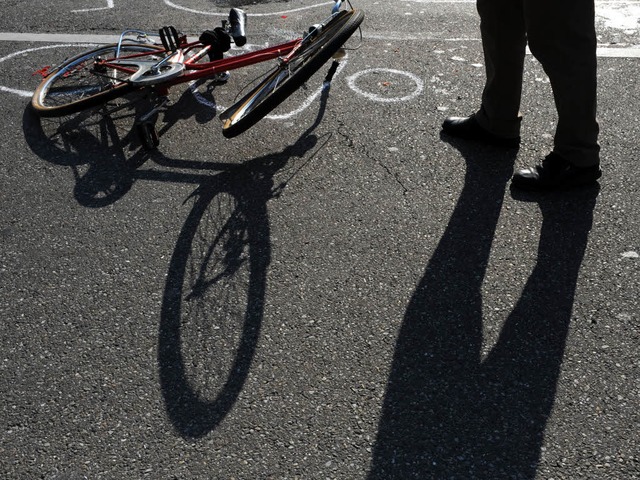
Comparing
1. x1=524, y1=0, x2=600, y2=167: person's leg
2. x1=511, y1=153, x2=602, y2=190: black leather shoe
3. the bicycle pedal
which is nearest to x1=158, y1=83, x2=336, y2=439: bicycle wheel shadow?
the bicycle pedal

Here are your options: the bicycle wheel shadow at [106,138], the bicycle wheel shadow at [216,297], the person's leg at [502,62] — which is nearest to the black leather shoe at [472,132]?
the person's leg at [502,62]

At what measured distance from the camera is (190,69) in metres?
4.21

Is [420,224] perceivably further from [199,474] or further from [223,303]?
[199,474]

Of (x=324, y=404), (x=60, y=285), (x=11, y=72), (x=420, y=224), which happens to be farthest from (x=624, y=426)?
(x=11, y=72)

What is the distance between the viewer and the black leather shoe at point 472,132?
12.5ft

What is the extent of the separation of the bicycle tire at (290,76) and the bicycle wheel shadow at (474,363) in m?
1.14

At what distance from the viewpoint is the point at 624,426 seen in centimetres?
232

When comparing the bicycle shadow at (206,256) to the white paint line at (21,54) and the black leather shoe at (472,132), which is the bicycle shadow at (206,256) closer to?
the white paint line at (21,54)

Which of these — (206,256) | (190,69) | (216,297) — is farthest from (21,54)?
(216,297)

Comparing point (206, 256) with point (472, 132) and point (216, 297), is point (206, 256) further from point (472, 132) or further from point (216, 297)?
point (472, 132)

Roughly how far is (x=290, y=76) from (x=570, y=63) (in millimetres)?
1447

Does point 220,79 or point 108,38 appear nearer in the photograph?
point 220,79

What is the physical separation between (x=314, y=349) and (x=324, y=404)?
277 millimetres

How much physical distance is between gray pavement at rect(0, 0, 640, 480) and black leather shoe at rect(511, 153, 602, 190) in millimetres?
72
